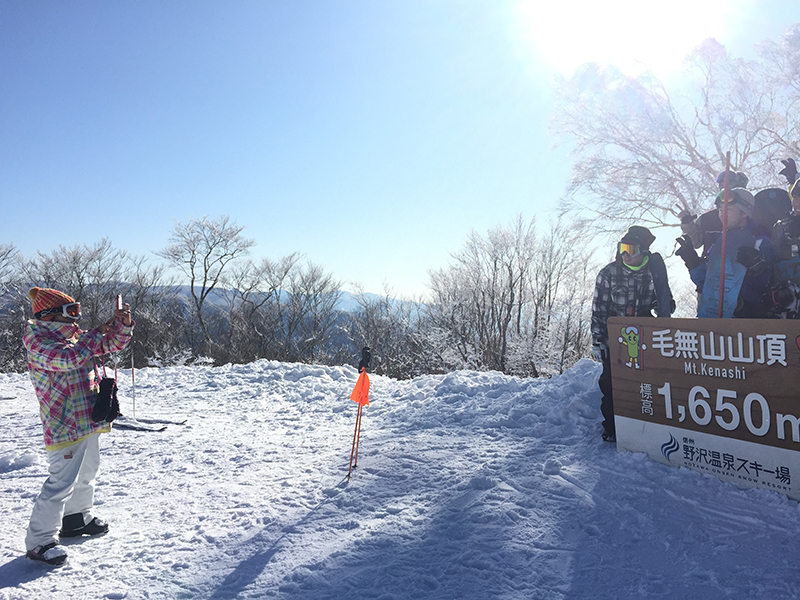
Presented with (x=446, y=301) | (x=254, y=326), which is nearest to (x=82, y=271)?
(x=254, y=326)

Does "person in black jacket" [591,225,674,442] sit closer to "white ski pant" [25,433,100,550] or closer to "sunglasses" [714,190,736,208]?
"sunglasses" [714,190,736,208]

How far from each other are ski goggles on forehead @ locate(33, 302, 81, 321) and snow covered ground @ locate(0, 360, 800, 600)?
158cm

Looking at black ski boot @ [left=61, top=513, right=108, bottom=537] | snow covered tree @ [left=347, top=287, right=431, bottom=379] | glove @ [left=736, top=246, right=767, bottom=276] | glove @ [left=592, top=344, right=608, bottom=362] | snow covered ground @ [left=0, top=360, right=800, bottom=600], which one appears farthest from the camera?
snow covered tree @ [left=347, top=287, right=431, bottom=379]

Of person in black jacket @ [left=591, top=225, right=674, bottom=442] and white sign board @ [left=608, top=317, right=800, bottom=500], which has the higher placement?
person in black jacket @ [left=591, top=225, right=674, bottom=442]

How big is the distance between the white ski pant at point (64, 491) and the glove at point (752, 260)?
5.29 m

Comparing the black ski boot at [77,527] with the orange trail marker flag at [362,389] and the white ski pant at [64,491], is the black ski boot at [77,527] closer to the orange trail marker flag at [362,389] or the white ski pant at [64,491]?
the white ski pant at [64,491]

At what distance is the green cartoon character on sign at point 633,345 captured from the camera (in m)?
3.60

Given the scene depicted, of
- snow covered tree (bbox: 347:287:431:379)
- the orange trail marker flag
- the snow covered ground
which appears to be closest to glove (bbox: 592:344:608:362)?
the snow covered ground

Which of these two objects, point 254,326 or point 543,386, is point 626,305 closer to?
point 543,386

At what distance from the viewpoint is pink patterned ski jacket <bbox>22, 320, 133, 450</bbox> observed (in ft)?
8.92

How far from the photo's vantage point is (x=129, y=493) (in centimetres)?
382

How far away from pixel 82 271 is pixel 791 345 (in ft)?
114

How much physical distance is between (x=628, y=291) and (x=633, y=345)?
2.40ft

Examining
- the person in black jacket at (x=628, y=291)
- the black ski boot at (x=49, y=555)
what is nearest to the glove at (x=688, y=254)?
the person in black jacket at (x=628, y=291)
